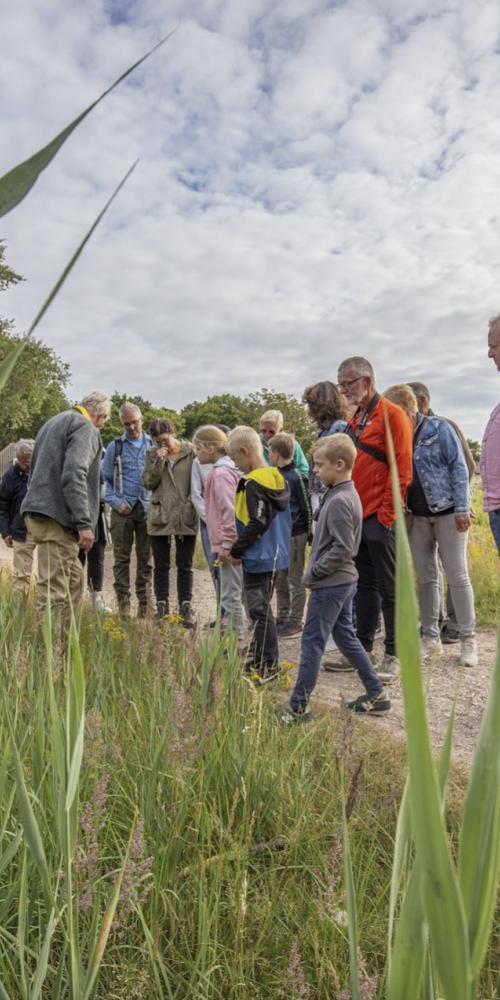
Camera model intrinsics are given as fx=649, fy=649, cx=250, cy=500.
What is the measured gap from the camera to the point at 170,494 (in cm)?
620

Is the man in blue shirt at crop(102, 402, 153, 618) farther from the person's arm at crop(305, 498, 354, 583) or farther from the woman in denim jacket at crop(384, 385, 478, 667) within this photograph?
the person's arm at crop(305, 498, 354, 583)

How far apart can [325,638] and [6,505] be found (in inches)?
192

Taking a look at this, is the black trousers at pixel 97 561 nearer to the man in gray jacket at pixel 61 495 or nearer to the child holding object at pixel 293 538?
the child holding object at pixel 293 538

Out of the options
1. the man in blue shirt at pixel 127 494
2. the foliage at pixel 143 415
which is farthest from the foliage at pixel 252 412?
the man in blue shirt at pixel 127 494

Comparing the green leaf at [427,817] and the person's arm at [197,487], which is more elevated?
the person's arm at [197,487]

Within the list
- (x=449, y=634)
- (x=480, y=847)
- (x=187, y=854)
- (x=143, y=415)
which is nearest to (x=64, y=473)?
(x=187, y=854)

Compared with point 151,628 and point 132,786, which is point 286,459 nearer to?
point 151,628

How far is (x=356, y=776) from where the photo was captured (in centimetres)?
121

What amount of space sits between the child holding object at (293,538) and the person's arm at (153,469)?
1090mm

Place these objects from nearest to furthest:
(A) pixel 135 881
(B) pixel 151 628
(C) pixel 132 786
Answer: (A) pixel 135 881, (C) pixel 132 786, (B) pixel 151 628

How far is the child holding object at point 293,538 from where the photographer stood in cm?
588

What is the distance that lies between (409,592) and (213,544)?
4737 millimetres

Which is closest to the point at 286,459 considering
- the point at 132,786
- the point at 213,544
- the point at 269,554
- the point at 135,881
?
the point at 213,544

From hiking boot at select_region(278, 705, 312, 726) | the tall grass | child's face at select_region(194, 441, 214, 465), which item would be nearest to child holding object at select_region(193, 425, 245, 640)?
child's face at select_region(194, 441, 214, 465)
